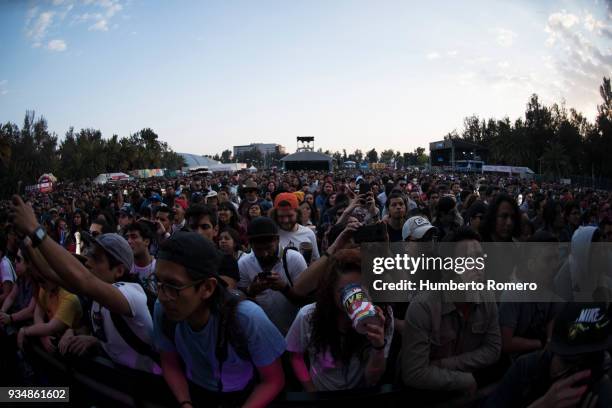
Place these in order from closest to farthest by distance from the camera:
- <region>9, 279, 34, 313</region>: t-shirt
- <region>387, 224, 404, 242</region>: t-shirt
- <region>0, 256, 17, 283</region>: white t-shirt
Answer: <region>9, 279, 34, 313</region>: t-shirt → <region>0, 256, 17, 283</region>: white t-shirt → <region>387, 224, 404, 242</region>: t-shirt

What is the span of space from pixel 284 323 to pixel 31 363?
6.38 ft

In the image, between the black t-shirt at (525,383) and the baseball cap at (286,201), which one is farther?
the baseball cap at (286,201)

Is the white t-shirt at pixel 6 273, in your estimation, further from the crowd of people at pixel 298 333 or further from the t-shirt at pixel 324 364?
the t-shirt at pixel 324 364

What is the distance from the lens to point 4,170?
40.1 m

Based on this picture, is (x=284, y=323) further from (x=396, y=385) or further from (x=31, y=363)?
(x=31, y=363)

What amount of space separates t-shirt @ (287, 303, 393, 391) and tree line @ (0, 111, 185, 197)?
42.1m

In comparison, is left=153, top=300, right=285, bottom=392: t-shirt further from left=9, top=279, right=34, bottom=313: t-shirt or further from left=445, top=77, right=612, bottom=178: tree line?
left=445, top=77, right=612, bottom=178: tree line

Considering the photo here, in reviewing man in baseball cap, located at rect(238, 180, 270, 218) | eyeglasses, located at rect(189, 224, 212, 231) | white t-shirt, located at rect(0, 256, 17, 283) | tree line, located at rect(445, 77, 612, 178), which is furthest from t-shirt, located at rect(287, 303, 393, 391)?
tree line, located at rect(445, 77, 612, 178)

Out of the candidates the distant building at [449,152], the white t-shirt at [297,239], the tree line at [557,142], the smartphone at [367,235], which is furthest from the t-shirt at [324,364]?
the distant building at [449,152]

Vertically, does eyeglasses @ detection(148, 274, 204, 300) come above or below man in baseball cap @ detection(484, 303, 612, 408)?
above

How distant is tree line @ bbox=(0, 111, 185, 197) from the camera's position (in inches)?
1687

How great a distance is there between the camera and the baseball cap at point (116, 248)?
9.12 ft

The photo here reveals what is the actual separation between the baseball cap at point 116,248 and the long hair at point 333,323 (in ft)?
4.21

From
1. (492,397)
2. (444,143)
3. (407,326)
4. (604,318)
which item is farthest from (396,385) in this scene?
(444,143)
